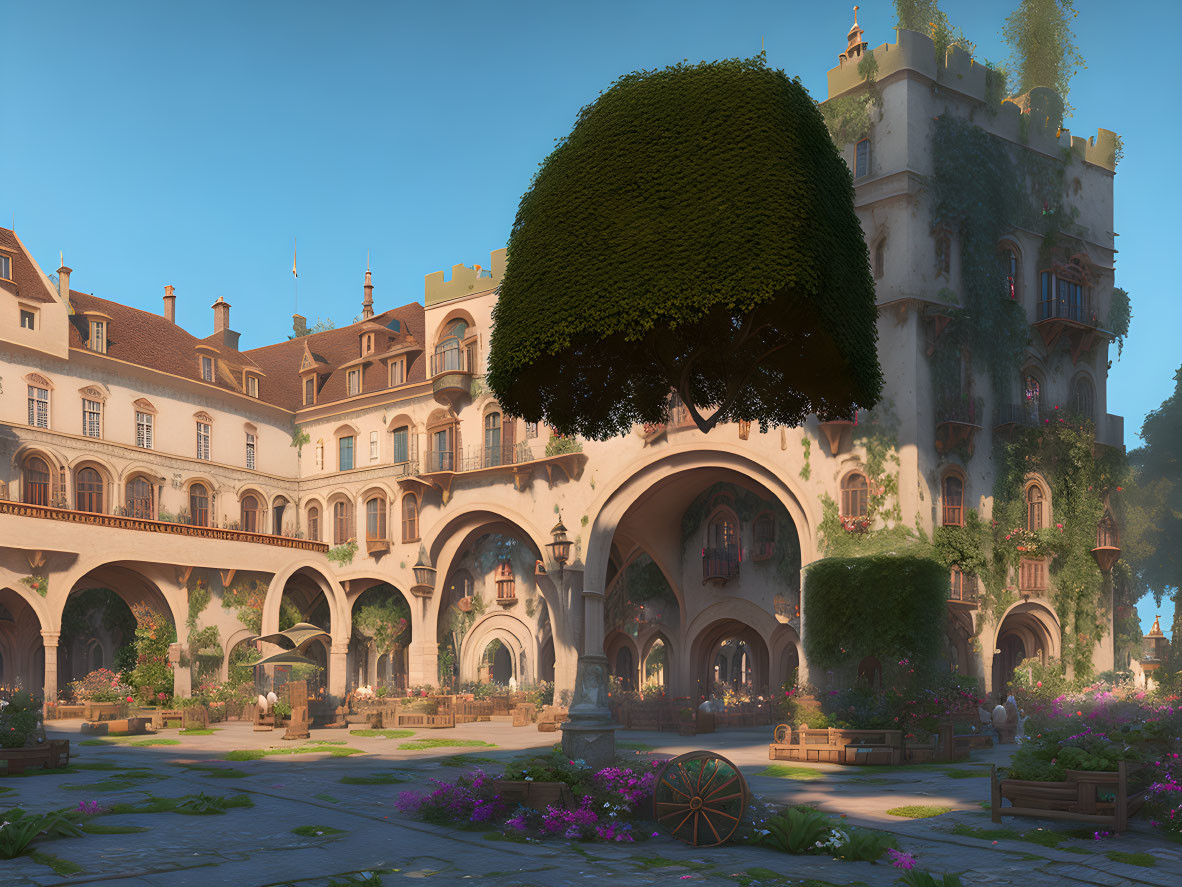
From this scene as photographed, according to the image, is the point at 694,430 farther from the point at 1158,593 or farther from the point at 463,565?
the point at 1158,593

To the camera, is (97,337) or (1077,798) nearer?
(1077,798)

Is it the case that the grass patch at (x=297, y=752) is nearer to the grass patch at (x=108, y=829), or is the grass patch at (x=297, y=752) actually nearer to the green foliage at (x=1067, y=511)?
the grass patch at (x=108, y=829)

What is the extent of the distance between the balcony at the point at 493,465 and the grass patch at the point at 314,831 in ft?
74.0

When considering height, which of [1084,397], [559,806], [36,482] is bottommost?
[559,806]

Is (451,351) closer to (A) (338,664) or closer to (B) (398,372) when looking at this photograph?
(B) (398,372)

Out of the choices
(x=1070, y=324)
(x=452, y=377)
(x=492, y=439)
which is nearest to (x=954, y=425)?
(x=1070, y=324)

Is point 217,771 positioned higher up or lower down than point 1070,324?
lower down

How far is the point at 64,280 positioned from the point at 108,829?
3070cm

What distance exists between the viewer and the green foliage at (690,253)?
39.2 feet

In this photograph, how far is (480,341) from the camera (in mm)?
38375

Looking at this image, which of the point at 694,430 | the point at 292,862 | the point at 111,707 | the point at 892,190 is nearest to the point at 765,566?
the point at 694,430

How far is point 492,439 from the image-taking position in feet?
125

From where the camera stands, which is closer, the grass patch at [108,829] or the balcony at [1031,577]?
the grass patch at [108,829]

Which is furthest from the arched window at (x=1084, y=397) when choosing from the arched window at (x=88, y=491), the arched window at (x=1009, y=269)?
the arched window at (x=88, y=491)
